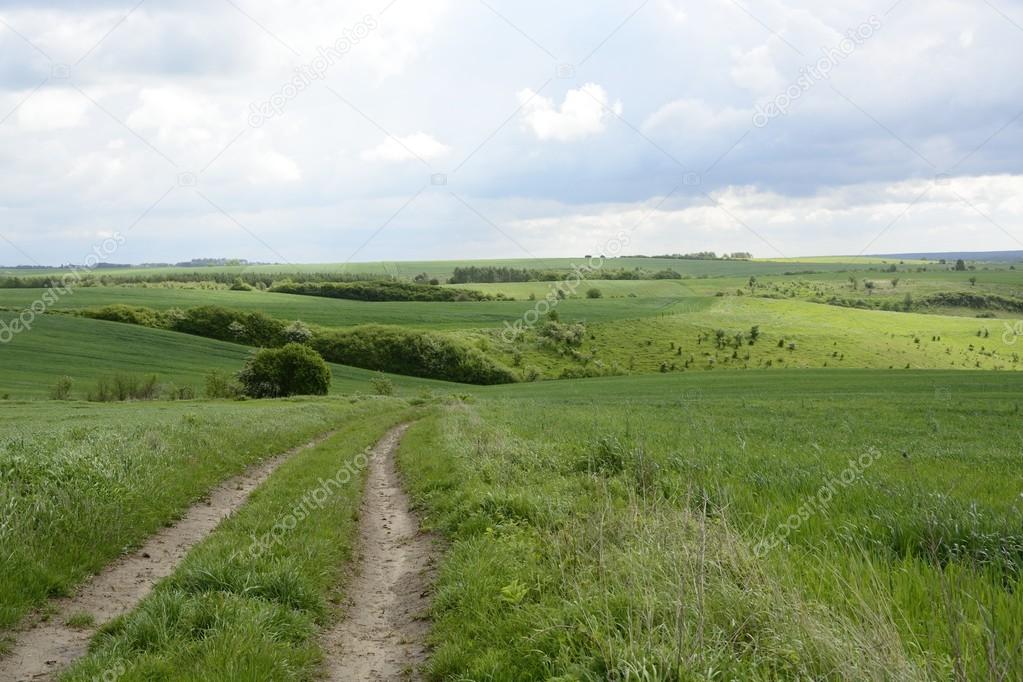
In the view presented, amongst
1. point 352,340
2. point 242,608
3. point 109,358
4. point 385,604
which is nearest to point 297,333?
point 352,340

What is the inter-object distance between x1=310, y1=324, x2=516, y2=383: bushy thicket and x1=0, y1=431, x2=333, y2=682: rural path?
82972mm

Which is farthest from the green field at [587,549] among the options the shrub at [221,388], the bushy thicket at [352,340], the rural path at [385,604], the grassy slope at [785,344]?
the grassy slope at [785,344]

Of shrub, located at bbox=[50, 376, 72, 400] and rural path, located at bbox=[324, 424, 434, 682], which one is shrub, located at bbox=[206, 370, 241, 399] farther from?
rural path, located at bbox=[324, 424, 434, 682]

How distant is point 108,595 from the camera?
26.3ft

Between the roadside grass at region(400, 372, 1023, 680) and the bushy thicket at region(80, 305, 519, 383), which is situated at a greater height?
the roadside grass at region(400, 372, 1023, 680)

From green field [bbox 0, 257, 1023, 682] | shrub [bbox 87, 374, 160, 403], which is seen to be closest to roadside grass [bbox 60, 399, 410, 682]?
green field [bbox 0, 257, 1023, 682]

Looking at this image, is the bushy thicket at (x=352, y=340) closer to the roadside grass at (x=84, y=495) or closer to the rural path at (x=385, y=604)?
the roadside grass at (x=84, y=495)

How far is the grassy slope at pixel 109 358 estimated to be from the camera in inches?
2576

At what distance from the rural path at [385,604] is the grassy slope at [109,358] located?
58231mm

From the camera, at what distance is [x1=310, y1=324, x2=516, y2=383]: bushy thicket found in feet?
317

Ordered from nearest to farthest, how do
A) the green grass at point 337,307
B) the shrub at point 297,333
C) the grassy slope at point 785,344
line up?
the shrub at point 297,333 < the grassy slope at point 785,344 < the green grass at point 337,307

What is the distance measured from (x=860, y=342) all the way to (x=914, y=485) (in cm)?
11154

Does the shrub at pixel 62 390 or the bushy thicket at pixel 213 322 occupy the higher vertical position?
the bushy thicket at pixel 213 322

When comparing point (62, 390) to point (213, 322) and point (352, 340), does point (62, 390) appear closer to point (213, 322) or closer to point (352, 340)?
point (352, 340)
